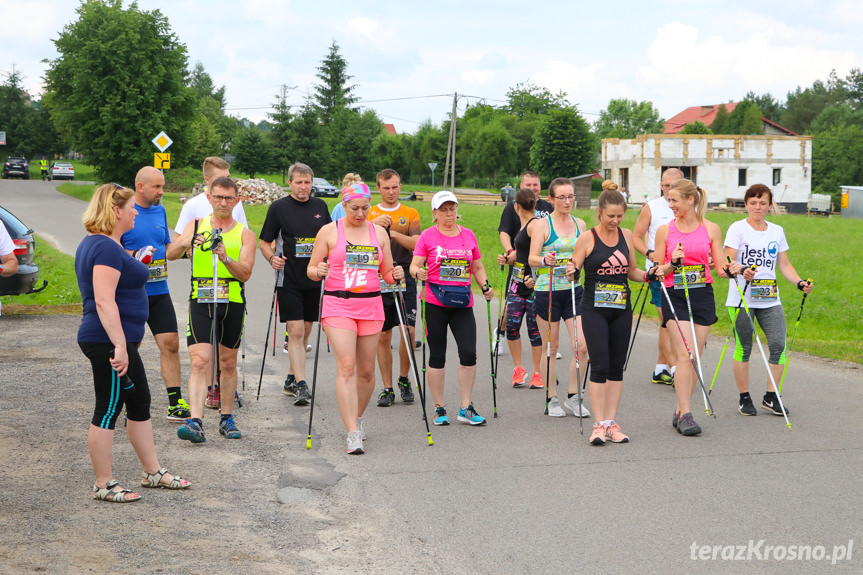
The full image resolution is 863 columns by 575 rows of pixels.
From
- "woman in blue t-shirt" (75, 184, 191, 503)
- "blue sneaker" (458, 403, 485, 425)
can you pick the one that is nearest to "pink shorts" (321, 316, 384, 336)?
"blue sneaker" (458, 403, 485, 425)

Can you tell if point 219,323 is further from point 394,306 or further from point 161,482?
point 394,306

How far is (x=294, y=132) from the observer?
243 feet

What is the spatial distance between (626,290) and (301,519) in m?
3.34

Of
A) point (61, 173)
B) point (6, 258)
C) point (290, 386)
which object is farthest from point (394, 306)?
point (61, 173)

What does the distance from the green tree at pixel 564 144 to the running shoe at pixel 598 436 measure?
233 ft

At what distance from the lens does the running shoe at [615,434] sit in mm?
6965

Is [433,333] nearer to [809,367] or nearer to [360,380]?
[360,380]

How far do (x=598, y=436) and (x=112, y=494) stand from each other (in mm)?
3585

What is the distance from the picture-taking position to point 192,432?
6.75 m

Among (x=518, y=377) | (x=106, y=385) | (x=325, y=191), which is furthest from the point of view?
(x=325, y=191)

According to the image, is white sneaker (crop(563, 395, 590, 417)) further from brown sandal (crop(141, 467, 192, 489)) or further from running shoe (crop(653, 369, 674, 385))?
brown sandal (crop(141, 467, 192, 489))

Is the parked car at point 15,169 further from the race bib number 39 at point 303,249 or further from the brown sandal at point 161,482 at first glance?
the brown sandal at point 161,482

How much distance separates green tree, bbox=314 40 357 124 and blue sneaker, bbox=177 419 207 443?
92329mm

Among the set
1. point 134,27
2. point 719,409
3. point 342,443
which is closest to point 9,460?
point 342,443
